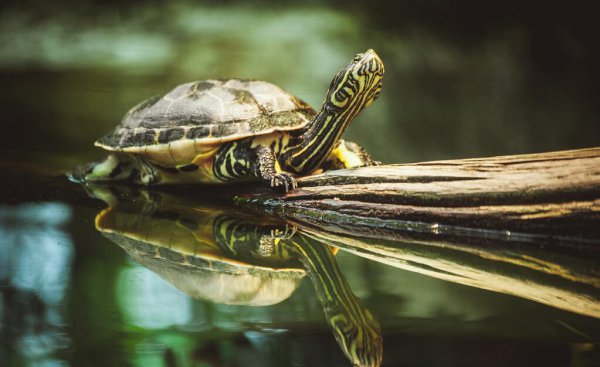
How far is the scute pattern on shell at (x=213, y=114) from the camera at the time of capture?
263 centimetres

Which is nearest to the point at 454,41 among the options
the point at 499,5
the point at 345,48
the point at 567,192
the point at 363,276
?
the point at 499,5

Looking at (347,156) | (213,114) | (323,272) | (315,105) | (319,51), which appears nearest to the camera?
(323,272)

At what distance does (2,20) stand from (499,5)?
6485 mm

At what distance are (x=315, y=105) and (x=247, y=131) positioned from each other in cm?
342

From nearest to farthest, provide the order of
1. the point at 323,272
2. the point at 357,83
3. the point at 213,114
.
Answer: the point at 323,272, the point at 357,83, the point at 213,114

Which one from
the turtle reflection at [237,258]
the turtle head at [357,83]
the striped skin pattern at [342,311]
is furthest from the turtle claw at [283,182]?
the striped skin pattern at [342,311]

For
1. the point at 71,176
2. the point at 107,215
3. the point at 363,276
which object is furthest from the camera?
the point at 71,176

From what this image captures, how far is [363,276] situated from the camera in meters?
1.61

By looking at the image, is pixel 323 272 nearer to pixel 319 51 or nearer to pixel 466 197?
pixel 466 197

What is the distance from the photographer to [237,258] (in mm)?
1792

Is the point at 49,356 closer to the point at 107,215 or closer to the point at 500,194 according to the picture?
the point at 107,215

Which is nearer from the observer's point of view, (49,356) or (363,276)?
(49,356)

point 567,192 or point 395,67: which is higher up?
point 395,67

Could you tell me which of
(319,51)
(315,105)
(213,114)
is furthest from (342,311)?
(319,51)
